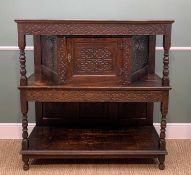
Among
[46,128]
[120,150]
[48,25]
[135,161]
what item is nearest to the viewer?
[48,25]

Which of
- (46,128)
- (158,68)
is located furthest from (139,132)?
(46,128)

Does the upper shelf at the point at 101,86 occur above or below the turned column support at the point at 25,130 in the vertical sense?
above

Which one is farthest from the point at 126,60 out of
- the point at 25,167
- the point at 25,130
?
the point at 25,167

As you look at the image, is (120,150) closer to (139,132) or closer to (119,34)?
(139,132)

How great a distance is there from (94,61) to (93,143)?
612mm

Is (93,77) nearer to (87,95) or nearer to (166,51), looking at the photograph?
(87,95)

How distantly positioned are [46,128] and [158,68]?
1.01 m

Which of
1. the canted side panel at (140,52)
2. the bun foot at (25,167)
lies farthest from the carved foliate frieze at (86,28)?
the bun foot at (25,167)

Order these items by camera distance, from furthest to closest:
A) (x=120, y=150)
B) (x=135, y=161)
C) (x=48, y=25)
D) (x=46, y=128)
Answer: (x=46, y=128) → (x=135, y=161) → (x=120, y=150) → (x=48, y=25)

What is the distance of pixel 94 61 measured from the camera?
2201mm

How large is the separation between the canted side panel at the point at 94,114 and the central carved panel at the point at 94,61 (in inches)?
22.4

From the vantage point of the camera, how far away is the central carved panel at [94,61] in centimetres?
218

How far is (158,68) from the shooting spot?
272 centimetres

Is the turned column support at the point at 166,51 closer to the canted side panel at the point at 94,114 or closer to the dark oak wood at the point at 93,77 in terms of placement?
the dark oak wood at the point at 93,77
